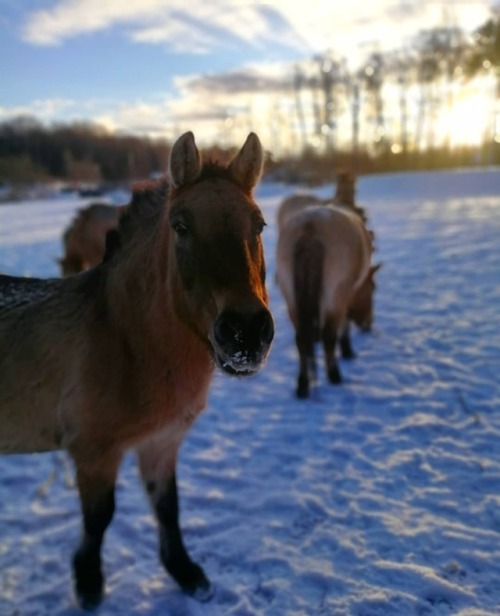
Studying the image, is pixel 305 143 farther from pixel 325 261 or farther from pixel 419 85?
pixel 325 261

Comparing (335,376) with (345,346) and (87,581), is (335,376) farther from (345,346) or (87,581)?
(87,581)

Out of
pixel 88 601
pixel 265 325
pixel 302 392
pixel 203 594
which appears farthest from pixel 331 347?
pixel 265 325

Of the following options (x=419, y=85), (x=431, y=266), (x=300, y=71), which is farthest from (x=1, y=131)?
(x=431, y=266)

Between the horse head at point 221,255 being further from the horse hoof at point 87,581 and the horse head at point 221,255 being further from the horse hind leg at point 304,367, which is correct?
the horse hind leg at point 304,367

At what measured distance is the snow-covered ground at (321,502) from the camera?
2.62m

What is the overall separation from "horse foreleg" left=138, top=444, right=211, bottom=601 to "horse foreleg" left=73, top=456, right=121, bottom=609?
0.30 metres

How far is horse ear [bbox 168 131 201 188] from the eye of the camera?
6.84 ft

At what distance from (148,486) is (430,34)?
52.2 metres

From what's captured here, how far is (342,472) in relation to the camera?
3.66 metres

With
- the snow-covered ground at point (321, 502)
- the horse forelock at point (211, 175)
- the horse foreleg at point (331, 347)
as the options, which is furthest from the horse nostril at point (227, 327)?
the horse foreleg at point (331, 347)

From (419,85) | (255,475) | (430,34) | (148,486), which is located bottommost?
(255,475)

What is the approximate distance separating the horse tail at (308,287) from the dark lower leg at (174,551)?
2.44 metres

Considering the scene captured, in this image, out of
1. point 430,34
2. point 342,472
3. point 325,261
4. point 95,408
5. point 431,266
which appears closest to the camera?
point 95,408

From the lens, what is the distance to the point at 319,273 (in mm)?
4961
